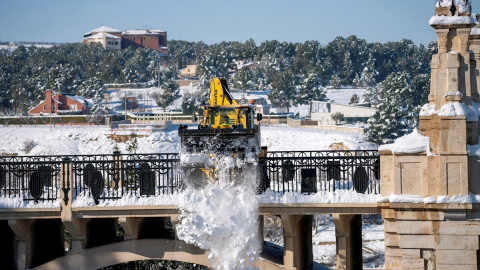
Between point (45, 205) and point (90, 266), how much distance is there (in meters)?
2.48

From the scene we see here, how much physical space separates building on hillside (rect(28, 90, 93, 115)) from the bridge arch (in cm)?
12046

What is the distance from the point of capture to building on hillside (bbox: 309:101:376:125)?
14200 cm

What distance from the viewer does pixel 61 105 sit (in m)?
149

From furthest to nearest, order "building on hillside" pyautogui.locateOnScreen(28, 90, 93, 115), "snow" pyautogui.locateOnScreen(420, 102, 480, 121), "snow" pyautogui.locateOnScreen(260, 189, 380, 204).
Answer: "building on hillside" pyautogui.locateOnScreen(28, 90, 93, 115), "snow" pyautogui.locateOnScreen(260, 189, 380, 204), "snow" pyautogui.locateOnScreen(420, 102, 480, 121)

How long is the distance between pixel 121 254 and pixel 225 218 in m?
4.37

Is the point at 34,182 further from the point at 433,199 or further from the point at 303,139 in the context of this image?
the point at 303,139

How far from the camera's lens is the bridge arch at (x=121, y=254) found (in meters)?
27.1

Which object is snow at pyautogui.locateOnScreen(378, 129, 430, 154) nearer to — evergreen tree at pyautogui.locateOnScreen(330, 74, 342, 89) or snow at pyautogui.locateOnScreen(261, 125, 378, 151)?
snow at pyautogui.locateOnScreen(261, 125, 378, 151)

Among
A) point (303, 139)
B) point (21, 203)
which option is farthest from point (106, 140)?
point (21, 203)

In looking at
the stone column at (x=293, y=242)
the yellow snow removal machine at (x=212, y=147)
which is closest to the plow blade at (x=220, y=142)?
the yellow snow removal machine at (x=212, y=147)

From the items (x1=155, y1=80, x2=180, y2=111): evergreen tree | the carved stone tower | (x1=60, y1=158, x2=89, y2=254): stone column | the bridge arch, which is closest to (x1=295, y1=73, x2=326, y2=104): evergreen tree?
(x1=155, y1=80, x2=180, y2=111): evergreen tree

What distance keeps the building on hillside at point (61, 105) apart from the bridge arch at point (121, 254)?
120m

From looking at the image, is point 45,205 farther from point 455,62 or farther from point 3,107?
point 3,107

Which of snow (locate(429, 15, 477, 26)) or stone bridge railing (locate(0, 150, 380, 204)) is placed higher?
snow (locate(429, 15, 477, 26))
